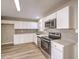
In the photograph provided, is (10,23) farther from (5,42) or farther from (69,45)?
(69,45)

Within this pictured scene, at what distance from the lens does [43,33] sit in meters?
5.38

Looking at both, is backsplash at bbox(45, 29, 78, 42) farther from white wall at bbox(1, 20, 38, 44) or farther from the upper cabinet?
→ the upper cabinet

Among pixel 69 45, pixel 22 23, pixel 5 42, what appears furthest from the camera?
pixel 22 23

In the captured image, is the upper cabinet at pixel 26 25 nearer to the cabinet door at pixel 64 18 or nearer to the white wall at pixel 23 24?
the white wall at pixel 23 24

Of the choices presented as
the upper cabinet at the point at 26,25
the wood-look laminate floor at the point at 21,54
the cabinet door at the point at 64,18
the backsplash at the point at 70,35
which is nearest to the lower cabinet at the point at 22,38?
the upper cabinet at the point at 26,25

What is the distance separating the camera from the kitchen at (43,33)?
7.47ft

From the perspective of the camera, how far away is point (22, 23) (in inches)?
241

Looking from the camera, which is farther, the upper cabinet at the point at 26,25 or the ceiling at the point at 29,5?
the upper cabinet at the point at 26,25

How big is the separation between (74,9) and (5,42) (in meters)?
5.62

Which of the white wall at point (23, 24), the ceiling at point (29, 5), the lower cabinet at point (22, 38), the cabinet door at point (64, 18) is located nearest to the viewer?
the cabinet door at point (64, 18)

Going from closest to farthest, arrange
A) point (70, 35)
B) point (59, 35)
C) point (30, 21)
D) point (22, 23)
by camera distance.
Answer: point (70, 35) < point (59, 35) < point (22, 23) < point (30, 21)

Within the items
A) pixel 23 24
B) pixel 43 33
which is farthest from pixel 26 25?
pixel 43 33

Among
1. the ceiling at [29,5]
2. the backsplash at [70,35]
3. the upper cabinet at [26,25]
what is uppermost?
the ceiling at [29,5]

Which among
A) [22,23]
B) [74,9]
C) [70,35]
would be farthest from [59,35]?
[22,23]
